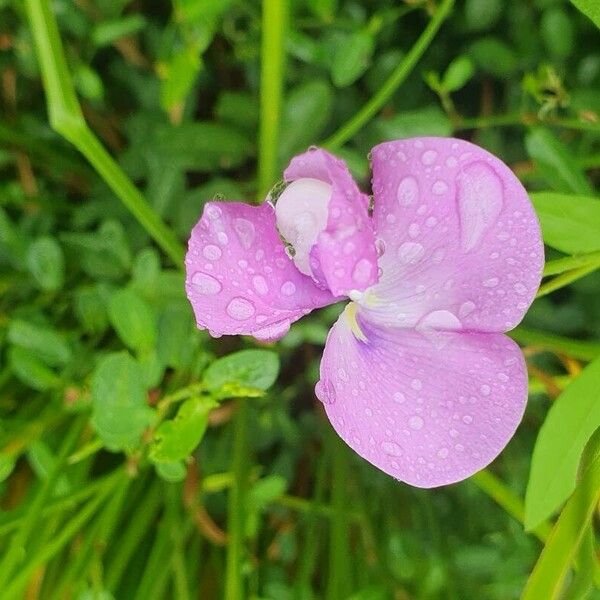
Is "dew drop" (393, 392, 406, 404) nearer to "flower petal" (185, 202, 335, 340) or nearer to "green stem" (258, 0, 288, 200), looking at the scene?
"flower petal" (185, 202, 335, 340)

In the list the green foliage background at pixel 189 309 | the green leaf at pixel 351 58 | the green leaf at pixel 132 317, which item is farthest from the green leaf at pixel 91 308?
the green leaf at pixel 351 58

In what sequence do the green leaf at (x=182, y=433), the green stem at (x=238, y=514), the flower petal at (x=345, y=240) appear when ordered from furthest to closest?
1. the green stem at (x=238, y=514)
2. the green leaf at (x=182, y=433)
3. the flower petal at (x=345, y=240)

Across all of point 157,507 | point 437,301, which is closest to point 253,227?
point 437,301

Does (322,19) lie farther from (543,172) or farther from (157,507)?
(157,507)

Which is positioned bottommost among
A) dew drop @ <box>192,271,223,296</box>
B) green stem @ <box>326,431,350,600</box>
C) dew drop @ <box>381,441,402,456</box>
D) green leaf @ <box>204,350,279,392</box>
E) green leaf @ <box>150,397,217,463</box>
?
green stem @ <box>326,431,350,600</box>

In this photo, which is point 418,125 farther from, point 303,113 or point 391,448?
point 391,448

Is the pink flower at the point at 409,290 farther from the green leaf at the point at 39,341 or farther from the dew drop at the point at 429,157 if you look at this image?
the green leaf at the point at 39,341

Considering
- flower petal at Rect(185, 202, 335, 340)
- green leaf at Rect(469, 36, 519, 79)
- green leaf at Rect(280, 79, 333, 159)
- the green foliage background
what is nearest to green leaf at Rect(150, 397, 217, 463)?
the green foliage background
